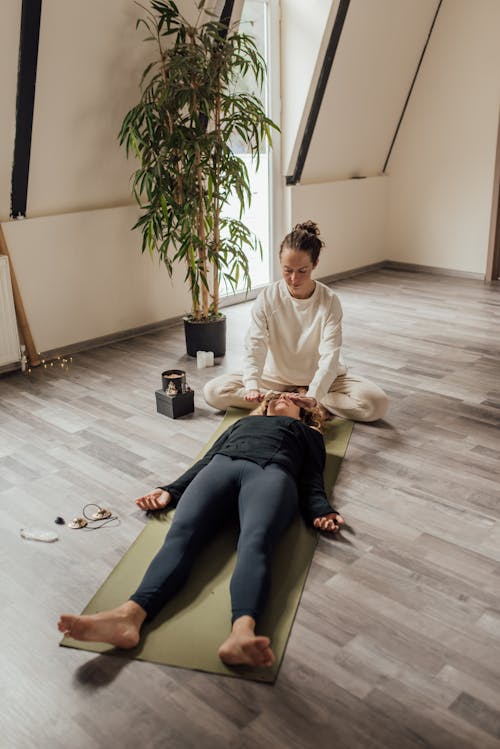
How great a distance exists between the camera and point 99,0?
349 cm

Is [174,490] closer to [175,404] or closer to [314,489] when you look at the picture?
[314,489]

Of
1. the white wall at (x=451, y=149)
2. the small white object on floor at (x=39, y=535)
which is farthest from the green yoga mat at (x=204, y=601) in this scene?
the white wall at (x=451, y=149)

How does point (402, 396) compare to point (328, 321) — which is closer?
point (328, 321)

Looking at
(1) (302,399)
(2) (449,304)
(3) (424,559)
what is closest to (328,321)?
(1) (302,399)

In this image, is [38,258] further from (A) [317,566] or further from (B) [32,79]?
(A) [317,566]

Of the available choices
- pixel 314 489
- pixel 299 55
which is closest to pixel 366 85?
pixel 299 55

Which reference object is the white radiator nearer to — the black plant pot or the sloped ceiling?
the black plant pot

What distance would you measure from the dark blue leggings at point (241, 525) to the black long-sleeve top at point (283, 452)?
0.05m

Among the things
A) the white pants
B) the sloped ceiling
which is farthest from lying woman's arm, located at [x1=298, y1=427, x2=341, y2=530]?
the sloped ceiling

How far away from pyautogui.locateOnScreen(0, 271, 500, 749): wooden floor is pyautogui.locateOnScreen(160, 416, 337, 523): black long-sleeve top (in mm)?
141

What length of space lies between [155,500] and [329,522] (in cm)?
57

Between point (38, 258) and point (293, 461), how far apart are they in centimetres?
222

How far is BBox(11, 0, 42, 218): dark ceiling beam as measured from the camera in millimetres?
3223

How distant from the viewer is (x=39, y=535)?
225cm
